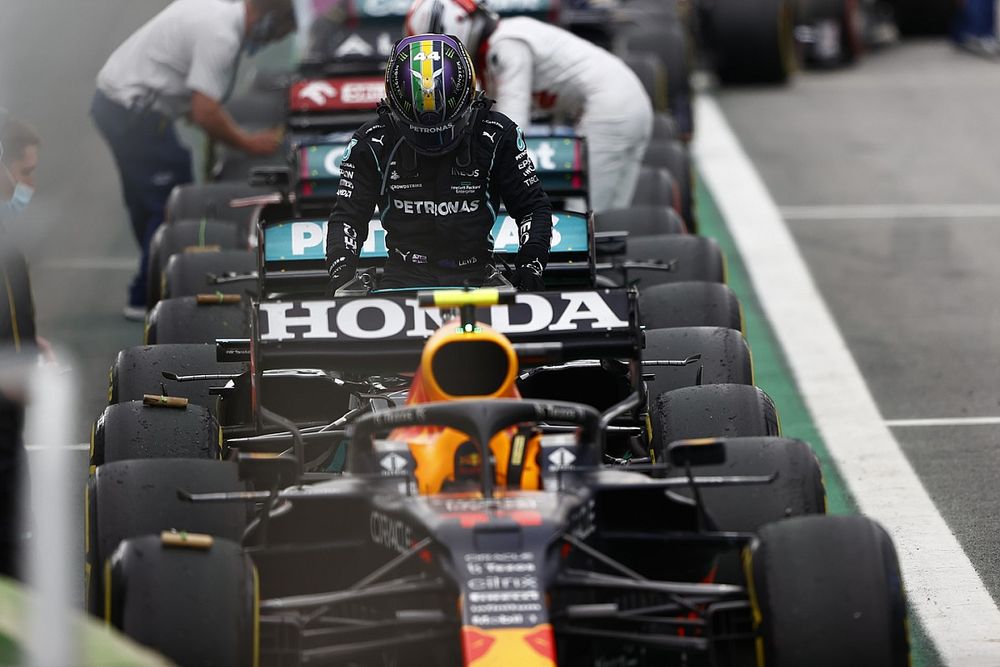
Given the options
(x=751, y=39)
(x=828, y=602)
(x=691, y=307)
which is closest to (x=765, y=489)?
(x=828, y=602)

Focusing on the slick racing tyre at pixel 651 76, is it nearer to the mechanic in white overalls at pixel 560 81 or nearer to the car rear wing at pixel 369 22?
the car rear wing at pixel 369 22

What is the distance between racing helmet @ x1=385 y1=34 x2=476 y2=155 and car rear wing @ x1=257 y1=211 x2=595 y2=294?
1.22m

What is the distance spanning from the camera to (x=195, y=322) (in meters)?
9.16

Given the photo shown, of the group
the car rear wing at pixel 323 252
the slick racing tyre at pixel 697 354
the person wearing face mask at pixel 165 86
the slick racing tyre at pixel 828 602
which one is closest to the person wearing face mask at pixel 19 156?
the car rear wing at pixel 323 252

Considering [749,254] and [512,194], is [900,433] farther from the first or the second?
[749,254]

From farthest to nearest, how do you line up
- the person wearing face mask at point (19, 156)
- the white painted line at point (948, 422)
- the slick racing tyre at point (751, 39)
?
the slick racing tyre at point (751, 39) → the white painted line at point (948, 422) → the person wearing face mask at point (19, 156)

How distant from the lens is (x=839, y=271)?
43.3 feet

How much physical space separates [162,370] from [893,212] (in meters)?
7.97

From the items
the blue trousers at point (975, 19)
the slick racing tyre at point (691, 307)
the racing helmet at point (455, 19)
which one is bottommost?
the slick racing tyre at point (691, 307)

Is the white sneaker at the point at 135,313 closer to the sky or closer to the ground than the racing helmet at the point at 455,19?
closer to the ground

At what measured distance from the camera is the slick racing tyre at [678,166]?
1280cm

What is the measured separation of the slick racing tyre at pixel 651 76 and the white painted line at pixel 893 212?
1318mm

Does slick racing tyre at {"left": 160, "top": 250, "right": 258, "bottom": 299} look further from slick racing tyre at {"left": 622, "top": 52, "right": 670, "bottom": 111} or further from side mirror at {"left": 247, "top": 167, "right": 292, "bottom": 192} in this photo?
slick racing tyre at {"left": 622, "top": 52, "right": 670, "bottom": 111}

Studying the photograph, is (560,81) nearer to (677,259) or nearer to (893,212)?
(677,259)
